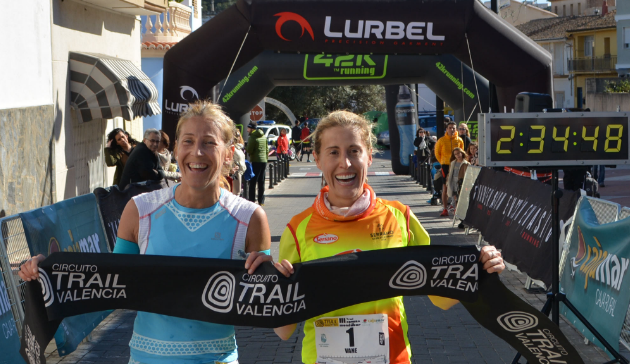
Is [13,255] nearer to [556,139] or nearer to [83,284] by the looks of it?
[83,284]

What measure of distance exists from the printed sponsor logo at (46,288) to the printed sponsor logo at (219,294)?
0.64m

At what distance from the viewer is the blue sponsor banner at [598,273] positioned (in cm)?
540

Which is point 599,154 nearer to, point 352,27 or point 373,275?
point 373,275

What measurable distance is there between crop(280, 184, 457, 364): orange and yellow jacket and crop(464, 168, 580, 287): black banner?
2811 millimetres

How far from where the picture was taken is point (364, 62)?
1783 cm

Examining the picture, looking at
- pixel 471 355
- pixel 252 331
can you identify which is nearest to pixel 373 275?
pixel 471 355

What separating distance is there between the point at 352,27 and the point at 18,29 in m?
5.18

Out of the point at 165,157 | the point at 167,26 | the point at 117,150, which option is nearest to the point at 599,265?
the point at 165,157

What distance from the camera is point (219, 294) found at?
3.06 meters

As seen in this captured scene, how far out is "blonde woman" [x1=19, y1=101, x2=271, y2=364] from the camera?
297 cm

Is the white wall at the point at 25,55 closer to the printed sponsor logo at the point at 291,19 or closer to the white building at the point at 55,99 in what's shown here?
→ the white building at the point at 55,99

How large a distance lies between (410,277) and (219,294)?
79cm

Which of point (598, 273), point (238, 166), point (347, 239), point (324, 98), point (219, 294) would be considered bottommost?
point (598, 273)

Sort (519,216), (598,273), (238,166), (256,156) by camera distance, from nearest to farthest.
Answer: (598,273) < (519,216) < (238,166) < (256,156)
